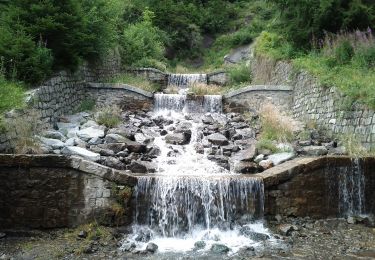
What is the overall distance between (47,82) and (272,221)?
20.7ft

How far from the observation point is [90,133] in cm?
1002

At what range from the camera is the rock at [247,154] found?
9.37 metres

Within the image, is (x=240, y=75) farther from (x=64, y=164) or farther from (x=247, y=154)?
(x=64, y=164)

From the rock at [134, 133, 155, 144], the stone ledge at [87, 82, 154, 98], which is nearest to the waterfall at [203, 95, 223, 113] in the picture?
the stone ledge at [87, 82, 154, 98]

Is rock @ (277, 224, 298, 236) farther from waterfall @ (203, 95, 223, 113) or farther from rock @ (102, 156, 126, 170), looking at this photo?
waterfall @ (203, 95, 223, 113)

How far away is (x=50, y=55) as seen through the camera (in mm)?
10273

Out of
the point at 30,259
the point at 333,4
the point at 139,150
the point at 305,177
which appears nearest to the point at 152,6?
the point at 333,4

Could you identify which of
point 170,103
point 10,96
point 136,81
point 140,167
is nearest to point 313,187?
point 140,167

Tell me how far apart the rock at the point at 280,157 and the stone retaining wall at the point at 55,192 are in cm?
340

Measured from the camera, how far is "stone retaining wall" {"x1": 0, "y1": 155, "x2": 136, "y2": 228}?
7105mm

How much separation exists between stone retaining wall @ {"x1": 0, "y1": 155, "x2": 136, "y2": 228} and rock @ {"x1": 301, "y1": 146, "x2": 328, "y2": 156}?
13.8 ft

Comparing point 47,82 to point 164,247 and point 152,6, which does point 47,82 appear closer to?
point 164,247

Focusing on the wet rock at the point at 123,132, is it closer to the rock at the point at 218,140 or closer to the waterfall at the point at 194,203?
the rock at the point at 218,140

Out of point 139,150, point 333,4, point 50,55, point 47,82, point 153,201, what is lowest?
point 153,201
